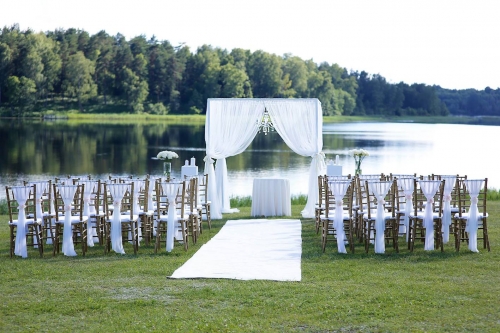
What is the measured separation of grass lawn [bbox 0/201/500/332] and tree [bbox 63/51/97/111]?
2374 inches

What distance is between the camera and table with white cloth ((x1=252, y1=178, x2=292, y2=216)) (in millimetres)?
12719

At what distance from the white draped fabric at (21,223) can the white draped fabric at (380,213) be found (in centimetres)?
433

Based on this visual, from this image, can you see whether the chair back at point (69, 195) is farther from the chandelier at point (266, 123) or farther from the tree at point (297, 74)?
the tree at point (297, 74)

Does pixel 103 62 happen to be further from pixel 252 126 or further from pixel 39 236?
pixel 39 236

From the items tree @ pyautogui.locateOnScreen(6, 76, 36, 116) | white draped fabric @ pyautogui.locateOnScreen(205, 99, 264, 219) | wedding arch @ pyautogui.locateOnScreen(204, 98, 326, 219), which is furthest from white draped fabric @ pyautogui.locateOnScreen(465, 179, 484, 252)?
tree @ pyautogui.locateOnScreen(6, 76, 36, 116)

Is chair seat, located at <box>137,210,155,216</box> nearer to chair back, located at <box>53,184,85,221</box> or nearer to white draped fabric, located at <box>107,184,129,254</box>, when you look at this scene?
white draped fabric, located at <box>107,184,129,254</box>

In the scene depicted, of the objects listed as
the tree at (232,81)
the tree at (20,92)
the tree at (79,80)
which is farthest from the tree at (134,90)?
the tree at (20,92)

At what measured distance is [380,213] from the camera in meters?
8.66

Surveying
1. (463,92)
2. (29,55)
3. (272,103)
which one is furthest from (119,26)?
(272,103)

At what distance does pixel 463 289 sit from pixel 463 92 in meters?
102

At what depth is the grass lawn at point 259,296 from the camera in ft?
17.7

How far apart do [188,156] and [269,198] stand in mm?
21239

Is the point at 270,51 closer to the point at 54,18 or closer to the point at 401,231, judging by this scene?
the point at 54,18

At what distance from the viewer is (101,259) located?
8.31 metres
